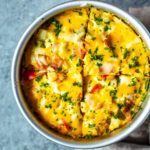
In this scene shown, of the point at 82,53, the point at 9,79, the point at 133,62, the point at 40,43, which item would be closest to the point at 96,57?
the point at 82,53

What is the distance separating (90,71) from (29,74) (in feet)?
1.03

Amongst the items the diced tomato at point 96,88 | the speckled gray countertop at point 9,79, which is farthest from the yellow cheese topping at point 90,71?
the speckled gray countertop at point 9,79

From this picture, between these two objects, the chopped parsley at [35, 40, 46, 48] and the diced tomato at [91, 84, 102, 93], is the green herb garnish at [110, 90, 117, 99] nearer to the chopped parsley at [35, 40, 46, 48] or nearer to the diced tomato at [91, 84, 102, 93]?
the diced tomato at [91, 84, 102, 93]

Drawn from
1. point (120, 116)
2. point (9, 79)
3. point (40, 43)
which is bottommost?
point (120, 116)

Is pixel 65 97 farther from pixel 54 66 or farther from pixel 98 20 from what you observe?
pixel 98 20

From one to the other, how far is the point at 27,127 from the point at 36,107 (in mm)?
471

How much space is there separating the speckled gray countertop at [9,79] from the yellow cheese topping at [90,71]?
493 mm

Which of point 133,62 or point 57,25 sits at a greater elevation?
point 57,25

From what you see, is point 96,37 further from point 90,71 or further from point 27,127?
point 27,127

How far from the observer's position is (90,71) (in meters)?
2.62

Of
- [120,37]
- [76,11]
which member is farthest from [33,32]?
[120,37]

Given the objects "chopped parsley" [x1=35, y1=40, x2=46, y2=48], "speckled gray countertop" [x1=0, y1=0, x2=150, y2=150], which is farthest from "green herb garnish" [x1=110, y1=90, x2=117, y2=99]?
"speckled gray countertop" [x1=0, y1=0, x2=150, y2=150]

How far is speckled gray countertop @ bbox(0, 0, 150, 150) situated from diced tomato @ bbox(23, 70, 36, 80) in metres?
0.48

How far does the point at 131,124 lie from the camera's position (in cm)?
264
